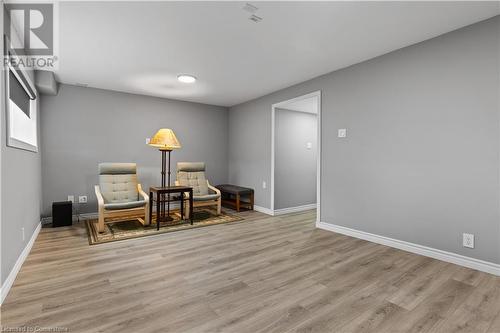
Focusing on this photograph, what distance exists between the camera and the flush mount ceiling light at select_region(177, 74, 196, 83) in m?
3.83

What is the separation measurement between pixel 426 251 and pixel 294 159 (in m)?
2.83

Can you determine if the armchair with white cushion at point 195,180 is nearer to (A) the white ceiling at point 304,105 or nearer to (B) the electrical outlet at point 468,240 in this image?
(A) the white ceiling at point 304,105

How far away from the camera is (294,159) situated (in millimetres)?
5082

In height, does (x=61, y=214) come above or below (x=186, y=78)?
A: below

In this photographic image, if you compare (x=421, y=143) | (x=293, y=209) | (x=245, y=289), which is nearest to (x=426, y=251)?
(x=421, y=143)

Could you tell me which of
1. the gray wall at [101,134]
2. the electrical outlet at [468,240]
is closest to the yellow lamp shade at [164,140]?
the gray wall at [101,134]

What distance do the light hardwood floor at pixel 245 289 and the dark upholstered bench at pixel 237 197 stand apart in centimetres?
200

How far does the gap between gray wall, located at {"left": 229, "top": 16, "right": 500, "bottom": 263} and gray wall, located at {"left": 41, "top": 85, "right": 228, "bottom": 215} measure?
3.03m

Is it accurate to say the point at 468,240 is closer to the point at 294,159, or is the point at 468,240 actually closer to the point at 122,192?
the point at 294,159

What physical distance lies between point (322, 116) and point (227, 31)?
1.97 metres

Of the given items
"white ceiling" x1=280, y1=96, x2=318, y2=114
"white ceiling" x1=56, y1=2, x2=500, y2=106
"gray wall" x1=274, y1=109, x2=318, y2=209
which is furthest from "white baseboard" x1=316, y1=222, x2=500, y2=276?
"white ceiling" x1=56, y1=2, x2=500, y2=106

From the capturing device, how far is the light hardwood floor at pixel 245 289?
5.15ft

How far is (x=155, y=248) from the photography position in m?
2.92

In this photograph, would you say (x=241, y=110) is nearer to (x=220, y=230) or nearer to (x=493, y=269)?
(x=220, y=230)
